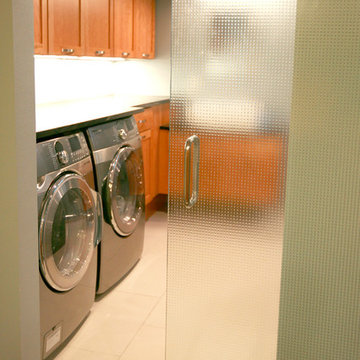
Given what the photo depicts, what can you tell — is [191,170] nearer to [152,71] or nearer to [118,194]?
[118,194]

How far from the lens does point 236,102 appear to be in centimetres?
182

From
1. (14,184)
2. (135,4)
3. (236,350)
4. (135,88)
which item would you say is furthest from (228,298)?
(135,88)

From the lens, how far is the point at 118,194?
10.1 feet

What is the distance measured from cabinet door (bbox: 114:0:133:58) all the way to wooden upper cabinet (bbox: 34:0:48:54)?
3.73 feet

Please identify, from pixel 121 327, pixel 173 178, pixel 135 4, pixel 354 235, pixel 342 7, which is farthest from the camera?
pixel 135 4

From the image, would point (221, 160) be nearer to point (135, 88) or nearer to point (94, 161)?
point (94, 161)

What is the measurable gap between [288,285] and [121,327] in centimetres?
113

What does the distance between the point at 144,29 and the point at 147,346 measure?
122 inches

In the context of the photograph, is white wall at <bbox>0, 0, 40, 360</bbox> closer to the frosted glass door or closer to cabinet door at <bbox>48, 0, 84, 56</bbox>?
the frosted glass door

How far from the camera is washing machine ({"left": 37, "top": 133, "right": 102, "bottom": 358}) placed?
226 centimetres

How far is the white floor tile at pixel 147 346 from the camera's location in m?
2.43

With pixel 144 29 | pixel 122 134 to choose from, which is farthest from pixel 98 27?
pixel 122 134

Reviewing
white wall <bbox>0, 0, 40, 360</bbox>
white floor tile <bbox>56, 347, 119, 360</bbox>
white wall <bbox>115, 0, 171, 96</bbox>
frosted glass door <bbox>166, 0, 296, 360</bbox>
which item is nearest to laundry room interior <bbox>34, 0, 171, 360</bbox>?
white floor tile <bbox>56, 347, 119, 360</bbox>

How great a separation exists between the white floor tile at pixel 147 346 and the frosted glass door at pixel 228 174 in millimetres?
437
